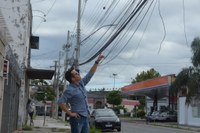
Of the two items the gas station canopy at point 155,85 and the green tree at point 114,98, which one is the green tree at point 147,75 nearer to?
the green tree at point 114,98

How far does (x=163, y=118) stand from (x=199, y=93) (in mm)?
13682

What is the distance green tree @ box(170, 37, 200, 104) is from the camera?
41.8m

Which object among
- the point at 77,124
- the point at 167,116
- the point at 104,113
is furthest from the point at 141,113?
the point at 77,124

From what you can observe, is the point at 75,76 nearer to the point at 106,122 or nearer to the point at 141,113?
the point at 106,122

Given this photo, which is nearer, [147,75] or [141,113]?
[141,113]

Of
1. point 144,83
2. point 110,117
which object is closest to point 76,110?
point 110,117

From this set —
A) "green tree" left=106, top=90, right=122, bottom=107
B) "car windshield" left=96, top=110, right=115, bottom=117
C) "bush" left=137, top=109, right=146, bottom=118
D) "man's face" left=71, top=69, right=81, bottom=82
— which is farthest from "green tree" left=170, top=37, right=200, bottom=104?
"green tree" left=106, top=90, right=122, bottom=107

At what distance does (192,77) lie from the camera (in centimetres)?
4312

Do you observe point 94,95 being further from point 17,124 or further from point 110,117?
point 17,124

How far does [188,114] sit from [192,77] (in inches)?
218

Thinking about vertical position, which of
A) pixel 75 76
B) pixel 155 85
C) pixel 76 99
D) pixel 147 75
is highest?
pixel 147 75

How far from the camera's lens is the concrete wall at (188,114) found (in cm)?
4522

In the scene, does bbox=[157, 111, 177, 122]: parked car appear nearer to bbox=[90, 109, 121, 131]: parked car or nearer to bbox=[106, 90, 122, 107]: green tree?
bbox=[90, 109, 121, 131]: parked car

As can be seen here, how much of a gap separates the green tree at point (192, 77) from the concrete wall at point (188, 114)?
1.63 meters
